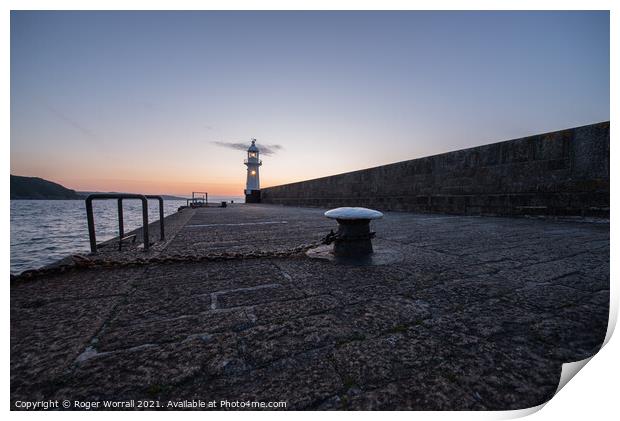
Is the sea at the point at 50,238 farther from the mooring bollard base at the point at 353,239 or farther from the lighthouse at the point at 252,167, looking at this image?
the lighthouse at the point at 252,167

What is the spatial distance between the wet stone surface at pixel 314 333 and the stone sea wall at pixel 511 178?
3.79 metres

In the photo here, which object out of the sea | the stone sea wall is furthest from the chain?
the stone sea wall

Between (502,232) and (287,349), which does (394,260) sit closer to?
(287,349)

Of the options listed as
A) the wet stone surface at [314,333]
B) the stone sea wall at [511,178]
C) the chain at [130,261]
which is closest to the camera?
the wet stone surface at [314,333]

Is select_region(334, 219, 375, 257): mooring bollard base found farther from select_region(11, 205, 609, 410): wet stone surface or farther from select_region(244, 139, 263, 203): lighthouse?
select_region(244, 139, 263, 203): lighthouse

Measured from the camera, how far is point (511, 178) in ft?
19.6

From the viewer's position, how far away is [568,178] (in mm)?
4992

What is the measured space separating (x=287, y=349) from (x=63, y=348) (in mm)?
917

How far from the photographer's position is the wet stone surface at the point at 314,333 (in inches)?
34.4

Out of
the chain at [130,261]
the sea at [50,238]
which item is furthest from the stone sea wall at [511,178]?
the sea at [50,238]

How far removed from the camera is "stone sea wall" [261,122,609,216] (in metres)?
4.71

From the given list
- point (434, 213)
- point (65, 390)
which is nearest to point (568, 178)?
point (434, 213)

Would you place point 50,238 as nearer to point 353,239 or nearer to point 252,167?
point 353,239

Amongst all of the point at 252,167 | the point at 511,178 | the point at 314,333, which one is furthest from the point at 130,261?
the point at 252,167
